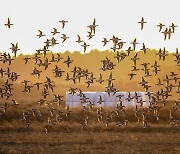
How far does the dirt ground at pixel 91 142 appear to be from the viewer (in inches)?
1318

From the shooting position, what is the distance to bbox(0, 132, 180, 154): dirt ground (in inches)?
1318

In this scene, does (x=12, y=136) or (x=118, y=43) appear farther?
(x=12, y=136)

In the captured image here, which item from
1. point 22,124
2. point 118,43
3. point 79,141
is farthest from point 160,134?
point 118,43

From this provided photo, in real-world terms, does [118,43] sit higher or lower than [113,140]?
higher

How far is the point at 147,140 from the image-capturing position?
38.7m

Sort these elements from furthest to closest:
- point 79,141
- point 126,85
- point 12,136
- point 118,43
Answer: point 126,85
point 12,136
point 79,141
point 118,43

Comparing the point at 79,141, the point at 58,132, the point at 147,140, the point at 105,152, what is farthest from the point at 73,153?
the point at 58,132

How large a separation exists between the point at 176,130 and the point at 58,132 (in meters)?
12.6

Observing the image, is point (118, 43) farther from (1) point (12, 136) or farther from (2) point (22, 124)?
(2) point (22, 124)

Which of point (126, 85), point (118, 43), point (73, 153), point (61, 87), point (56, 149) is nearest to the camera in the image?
point (118, 43)

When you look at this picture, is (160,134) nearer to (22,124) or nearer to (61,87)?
(22,124)

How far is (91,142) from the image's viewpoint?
122 ft

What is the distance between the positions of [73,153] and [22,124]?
17856 mm

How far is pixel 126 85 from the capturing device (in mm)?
147125
